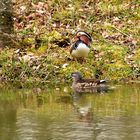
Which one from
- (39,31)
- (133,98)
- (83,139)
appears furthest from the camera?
(39,31)

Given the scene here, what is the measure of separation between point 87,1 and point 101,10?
136 centimetres

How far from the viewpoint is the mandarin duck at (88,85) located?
40.6 feet

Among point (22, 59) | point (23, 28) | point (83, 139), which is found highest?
point (23, 28)

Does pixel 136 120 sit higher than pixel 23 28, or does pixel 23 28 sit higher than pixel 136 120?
pixel 23 28

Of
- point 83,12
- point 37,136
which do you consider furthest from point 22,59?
point 37,136

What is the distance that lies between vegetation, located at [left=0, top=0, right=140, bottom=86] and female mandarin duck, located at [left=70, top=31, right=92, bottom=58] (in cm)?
19

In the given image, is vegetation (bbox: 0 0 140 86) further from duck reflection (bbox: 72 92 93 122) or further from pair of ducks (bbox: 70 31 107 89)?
duck reflection (bbox: 72 92 93 122)

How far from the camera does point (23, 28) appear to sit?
17.5 metres

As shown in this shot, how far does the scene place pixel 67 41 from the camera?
53.4 ft

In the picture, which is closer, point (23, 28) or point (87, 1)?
point (23, 28)

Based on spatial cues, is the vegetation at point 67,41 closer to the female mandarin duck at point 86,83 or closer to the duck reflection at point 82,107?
the female mandarin duck at point 86,83

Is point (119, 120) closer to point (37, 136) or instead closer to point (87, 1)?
point (37, 136)

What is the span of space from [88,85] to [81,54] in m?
2.28

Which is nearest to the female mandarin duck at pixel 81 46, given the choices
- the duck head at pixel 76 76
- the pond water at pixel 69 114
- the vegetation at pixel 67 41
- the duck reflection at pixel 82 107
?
the vegetation at pixel 67 41
